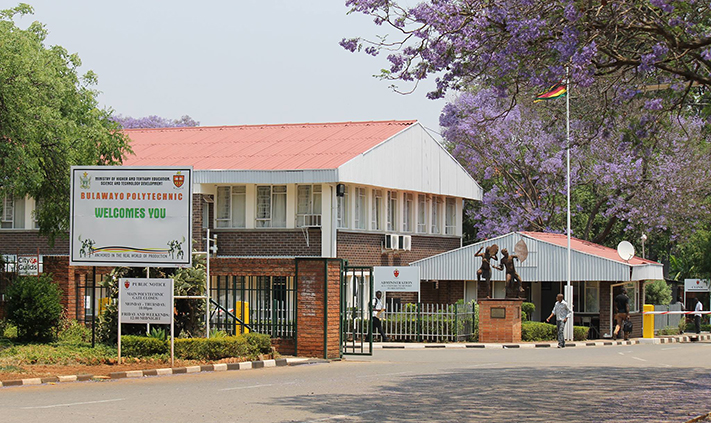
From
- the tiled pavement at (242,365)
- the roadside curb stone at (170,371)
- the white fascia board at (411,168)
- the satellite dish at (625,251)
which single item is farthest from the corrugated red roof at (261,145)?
the roadside curb stone at (170,371)

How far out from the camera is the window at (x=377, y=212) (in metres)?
36.7

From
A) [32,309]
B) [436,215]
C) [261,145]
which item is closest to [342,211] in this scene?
[261,145]

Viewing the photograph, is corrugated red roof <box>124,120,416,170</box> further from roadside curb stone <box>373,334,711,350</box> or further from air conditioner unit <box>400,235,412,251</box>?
roadside curb stone <box>373,334,711,350</box>

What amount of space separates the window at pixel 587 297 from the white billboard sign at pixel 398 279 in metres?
9.33

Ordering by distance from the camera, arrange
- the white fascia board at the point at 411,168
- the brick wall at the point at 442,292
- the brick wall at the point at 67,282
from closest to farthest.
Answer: the brick wall at the point at 67,282 < the white fascia board at the point at 411,168 < the brick wall at the point at 442,292

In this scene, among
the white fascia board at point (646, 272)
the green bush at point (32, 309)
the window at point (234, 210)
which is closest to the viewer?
the green bush at point (32, 309)

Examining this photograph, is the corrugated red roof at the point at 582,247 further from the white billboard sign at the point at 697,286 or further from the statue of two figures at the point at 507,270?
the white billboard sign at the point at 697,286

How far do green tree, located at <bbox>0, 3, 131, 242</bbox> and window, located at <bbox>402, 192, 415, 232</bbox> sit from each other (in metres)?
15.7

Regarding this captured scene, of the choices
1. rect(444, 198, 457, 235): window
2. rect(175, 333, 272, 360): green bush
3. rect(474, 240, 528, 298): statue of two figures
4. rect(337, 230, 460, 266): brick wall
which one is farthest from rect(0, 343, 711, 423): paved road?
rect(444, 198, 457, 235): window

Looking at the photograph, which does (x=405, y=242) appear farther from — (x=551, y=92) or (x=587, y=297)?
(x=551, y=92)

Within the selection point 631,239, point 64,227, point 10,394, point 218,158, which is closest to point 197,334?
point 64,227

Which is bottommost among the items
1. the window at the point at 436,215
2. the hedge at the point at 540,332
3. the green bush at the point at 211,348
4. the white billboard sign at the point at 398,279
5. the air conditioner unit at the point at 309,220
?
the hedge at the point at 540,332

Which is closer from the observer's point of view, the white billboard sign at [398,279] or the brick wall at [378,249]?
the white billboard sign at [398,279]

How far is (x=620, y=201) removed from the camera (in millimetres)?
45469
